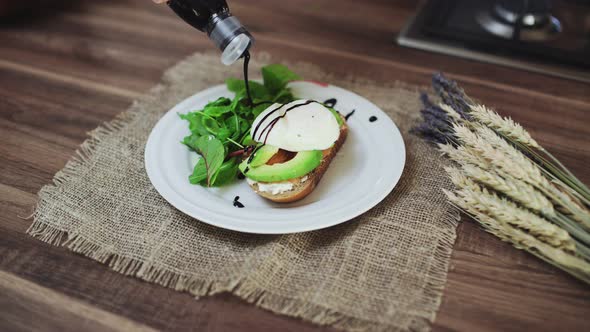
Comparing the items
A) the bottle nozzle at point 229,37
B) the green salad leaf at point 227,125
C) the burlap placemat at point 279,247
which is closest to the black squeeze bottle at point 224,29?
the bottle nozzle at point 229,37

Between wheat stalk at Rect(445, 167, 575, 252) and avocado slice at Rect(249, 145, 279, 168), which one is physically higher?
avocado slice at Rect(249, 145, 279, 168)

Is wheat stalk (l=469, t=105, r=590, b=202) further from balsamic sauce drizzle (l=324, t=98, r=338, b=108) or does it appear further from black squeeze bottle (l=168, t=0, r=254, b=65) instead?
black squeeze bottle (l=168, t=0, r=254, b=65)

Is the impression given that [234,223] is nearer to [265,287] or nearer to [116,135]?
[265,287]

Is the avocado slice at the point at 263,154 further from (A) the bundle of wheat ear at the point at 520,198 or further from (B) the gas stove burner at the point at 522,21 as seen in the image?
(B) the gas stove burner at the point at 522,21

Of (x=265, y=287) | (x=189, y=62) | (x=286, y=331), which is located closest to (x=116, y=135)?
(x=189, y=62)

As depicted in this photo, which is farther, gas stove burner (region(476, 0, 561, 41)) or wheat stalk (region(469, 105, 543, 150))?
gas stove burner (region(476, 0, 561, 41))

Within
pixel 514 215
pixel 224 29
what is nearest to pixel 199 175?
pixel 224 29

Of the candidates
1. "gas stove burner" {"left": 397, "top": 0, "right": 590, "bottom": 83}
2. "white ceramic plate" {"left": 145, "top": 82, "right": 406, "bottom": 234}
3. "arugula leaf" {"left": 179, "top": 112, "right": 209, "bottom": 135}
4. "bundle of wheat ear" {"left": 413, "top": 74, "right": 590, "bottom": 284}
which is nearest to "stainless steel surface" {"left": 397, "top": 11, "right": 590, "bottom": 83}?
"gas stove burner" {"left": 397, "top": 0, "right": 590, "bottom": 83}

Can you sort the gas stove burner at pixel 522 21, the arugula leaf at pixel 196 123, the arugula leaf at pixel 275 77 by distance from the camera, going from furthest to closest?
the gas stove burner at pixel 522 21, the arugula leaf at pixel 275 77, the arugula leaf at pixel 196 123
